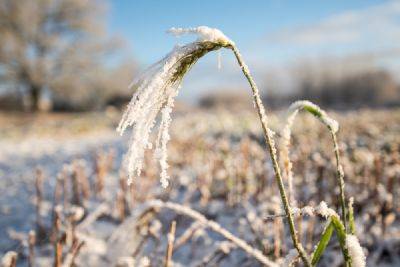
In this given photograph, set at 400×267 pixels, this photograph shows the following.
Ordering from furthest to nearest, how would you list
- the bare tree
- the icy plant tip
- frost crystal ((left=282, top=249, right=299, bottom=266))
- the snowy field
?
the bare tree → the snowy field → frost crystal ((left=282, top=249, right=299, bottom=266)) → the icy plant tip

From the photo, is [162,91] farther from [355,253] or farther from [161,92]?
[355,253]

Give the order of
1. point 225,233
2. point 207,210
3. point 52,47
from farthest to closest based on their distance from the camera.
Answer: point 52,47
point 207,210
point 225,233

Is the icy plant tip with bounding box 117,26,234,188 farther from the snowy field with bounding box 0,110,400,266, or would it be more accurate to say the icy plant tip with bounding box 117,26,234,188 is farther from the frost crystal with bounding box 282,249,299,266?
the snowy field with bounding box 0,110,400,266

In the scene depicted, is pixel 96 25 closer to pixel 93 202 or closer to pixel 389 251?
pixel 93 202

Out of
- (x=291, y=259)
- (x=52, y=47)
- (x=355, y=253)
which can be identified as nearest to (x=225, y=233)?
(x=291, y=259)

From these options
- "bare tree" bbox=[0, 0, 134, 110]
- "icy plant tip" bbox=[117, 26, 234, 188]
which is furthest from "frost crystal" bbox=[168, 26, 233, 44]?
"bare tree" bbox=[0, 0, 134, 110]

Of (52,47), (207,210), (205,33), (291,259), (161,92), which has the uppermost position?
(52,47)
